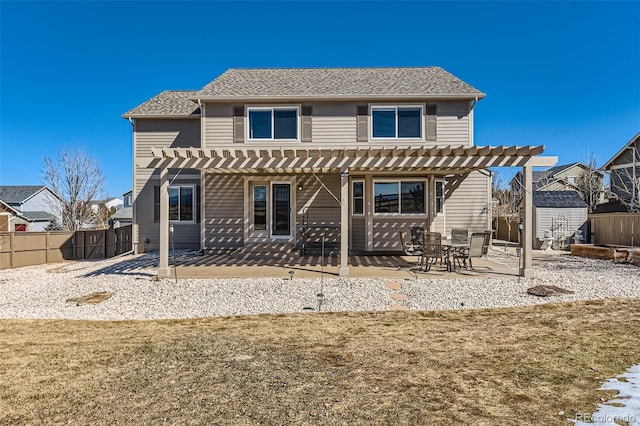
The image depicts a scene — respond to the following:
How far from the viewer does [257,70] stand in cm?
1599

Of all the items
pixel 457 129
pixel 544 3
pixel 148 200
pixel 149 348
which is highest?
pixel 544 3

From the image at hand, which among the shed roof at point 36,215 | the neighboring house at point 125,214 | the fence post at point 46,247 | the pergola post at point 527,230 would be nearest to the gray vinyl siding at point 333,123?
the pergola post at point 527,230

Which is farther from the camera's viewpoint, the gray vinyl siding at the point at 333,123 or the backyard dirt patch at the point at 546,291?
the gray vinyl siding at the point at 333,123

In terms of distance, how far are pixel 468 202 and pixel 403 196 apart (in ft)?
8.29

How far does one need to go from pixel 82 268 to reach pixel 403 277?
33.2 feet

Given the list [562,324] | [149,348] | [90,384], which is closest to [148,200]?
[149,348]

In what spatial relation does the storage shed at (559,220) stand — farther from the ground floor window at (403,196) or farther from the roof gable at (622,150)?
the roof gable at (622,150)

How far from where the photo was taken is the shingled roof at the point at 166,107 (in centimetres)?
1455

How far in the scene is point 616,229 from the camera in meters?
15.5

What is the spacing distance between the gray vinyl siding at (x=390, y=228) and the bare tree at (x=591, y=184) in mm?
19993

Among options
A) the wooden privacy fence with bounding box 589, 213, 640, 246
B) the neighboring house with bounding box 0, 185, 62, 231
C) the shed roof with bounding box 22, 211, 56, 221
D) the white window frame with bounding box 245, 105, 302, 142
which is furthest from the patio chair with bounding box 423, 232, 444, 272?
the shed roof with bounding box 22, 211, 56, 221

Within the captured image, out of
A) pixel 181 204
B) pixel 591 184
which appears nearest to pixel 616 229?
pixel 591 184

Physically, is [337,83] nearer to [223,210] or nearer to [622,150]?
[223,210]

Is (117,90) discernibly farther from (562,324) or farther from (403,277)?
(562,324)
